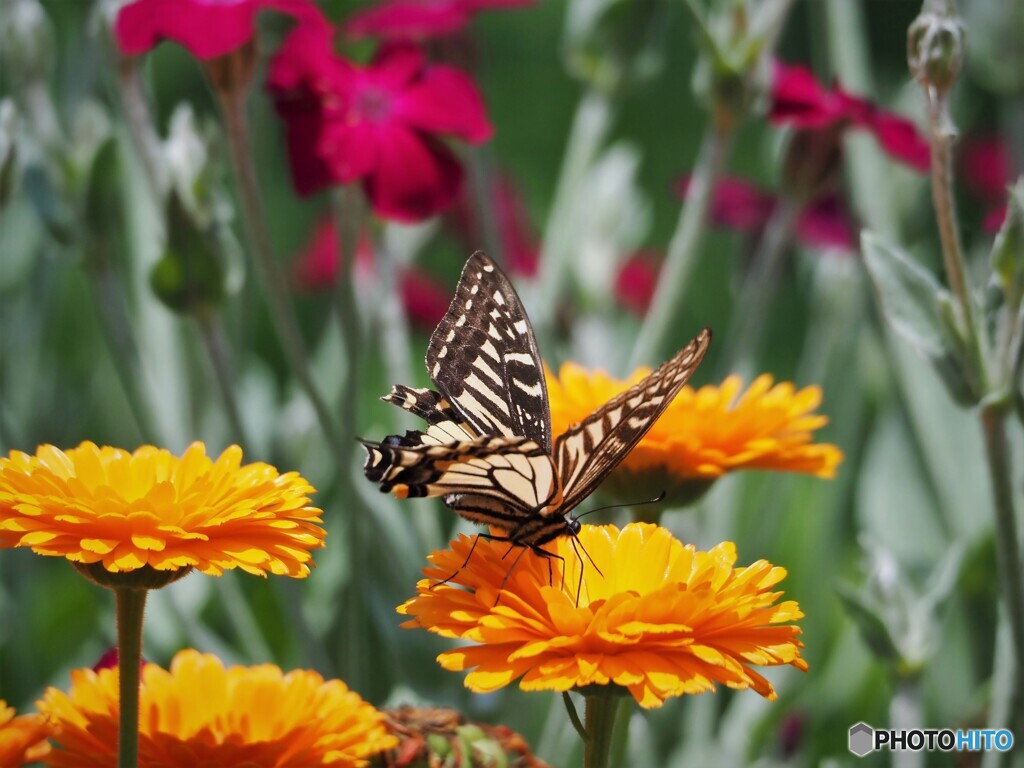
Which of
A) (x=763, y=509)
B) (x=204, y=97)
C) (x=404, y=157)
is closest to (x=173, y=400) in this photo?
(x=404, y=157)

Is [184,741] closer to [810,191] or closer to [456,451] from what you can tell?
[456,451]

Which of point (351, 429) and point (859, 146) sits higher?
point (859, 146)

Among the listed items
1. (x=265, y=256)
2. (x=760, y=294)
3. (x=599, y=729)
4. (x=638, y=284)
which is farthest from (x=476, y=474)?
(x=638, y=284)

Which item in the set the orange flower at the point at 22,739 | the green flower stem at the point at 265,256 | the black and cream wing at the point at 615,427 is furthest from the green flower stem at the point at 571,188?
the orange flower at the point at 22,739

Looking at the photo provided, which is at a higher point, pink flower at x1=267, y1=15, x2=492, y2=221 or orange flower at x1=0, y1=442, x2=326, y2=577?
pink flower at x1=267, y1=15, x2=492, y2=221

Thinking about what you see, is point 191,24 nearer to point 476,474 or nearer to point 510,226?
point 476,474

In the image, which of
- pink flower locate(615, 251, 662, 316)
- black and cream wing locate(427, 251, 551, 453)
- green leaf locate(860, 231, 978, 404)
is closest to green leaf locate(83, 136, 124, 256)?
black and cream wing locate(427, 251, 551, 453)

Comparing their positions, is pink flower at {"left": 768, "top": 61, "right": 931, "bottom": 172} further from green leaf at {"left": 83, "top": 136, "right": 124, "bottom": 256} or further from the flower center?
green leaf at {"left": 83, "top": 136, "right": 124, "bottom": 256}

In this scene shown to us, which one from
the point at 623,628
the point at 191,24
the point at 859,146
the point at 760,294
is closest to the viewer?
the point at 623,628
